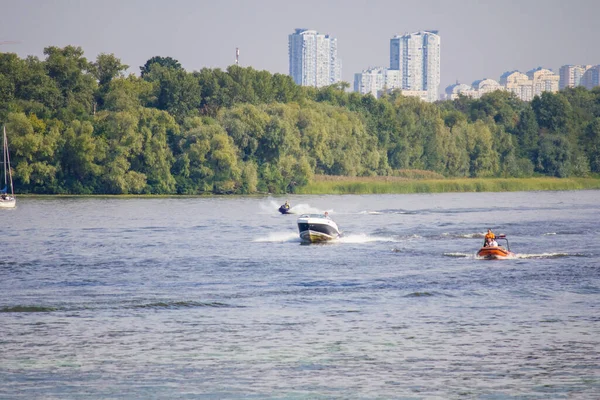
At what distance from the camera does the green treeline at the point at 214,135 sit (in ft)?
404

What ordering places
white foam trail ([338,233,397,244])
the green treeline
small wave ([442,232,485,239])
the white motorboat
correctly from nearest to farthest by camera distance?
the white motorboat
white foam trail ([338,233,397,244])
small wave ([442,232,485,239])
the green treeline

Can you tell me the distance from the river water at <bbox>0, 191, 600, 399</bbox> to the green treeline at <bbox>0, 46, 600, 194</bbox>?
170 feet

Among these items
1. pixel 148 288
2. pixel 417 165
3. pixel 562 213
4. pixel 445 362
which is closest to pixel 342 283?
pixel 148 288

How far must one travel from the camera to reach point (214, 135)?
126062 millimetres

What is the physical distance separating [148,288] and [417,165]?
5236 inches

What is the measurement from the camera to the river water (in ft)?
84.6

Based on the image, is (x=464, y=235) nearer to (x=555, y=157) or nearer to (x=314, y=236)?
(x=314, y=236)

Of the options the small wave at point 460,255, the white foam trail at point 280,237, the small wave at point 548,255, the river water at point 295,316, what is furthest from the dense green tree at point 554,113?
the small wave at point 460,255

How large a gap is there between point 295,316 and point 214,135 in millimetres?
92153

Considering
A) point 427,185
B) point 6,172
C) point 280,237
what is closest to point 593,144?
Result: point 427,185

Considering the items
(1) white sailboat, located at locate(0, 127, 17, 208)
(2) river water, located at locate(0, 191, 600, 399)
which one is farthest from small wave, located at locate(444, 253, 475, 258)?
(1) white sailboat, located at locate(0, 127, 17, 208)

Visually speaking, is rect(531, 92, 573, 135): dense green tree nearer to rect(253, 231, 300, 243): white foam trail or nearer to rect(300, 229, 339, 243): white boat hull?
rect(253, 231, 300, 243): white foam trail

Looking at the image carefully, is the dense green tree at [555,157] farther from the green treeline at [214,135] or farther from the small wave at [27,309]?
the small wave at [27,309]

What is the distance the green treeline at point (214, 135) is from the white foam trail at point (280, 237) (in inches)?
2107
